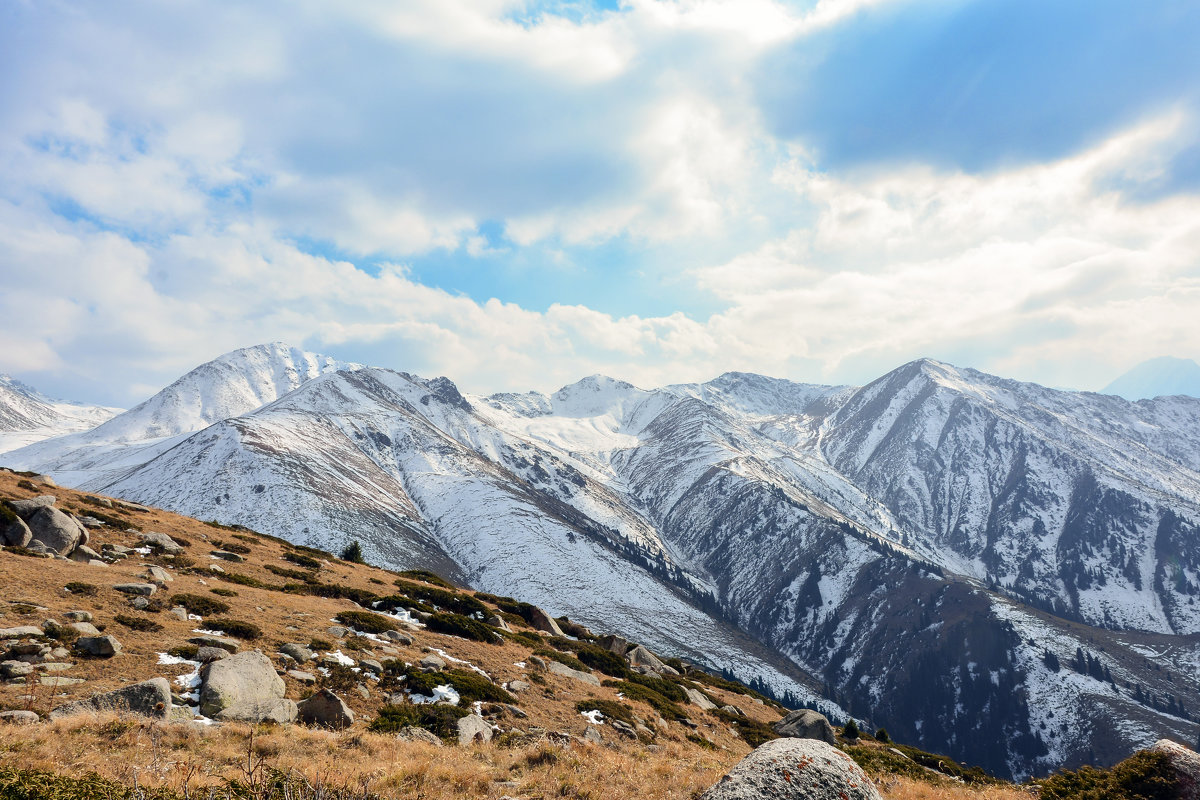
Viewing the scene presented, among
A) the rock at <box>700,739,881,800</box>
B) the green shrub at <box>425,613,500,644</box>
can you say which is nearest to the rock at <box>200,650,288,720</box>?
the green shrub at <box>425,613,500,644</box>

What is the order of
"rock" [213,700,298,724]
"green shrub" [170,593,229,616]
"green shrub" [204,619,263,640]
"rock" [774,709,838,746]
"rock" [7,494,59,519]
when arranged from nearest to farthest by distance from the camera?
"rock" [213,700,298,724] → "green shrub" [204,619,263,640] → "green shrub" [170,593,229,616] → "rock" [7,494,59,519] → "rock" [774,709,838,746]

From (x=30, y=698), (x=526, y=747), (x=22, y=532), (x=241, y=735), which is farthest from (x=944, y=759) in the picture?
(x=22, y=532)

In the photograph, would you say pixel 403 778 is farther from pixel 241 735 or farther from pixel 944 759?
pixel 944 759

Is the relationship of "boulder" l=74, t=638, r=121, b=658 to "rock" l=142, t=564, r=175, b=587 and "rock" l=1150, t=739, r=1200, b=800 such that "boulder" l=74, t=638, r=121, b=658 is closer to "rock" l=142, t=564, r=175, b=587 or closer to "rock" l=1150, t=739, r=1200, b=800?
"rock" l=142, t=564, r=175, b=587

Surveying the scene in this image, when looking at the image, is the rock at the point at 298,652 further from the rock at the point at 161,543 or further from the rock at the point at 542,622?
the rock at the point at 542,622

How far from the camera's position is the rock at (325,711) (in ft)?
58.4

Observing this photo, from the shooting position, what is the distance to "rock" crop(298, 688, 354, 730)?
58.4 feet

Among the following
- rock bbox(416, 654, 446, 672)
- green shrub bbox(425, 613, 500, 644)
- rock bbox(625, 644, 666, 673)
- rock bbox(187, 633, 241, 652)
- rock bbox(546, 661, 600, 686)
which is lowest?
rock bbox(625, 644, 666, 673)

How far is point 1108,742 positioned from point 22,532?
261600 mm

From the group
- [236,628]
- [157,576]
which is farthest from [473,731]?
[157,576]

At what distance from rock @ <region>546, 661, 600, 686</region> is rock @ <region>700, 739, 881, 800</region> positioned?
77.4 feet

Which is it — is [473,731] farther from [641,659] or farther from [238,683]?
[641,659]

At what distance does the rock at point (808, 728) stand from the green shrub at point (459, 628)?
20.4m

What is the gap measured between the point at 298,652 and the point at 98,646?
6544 millimetres
